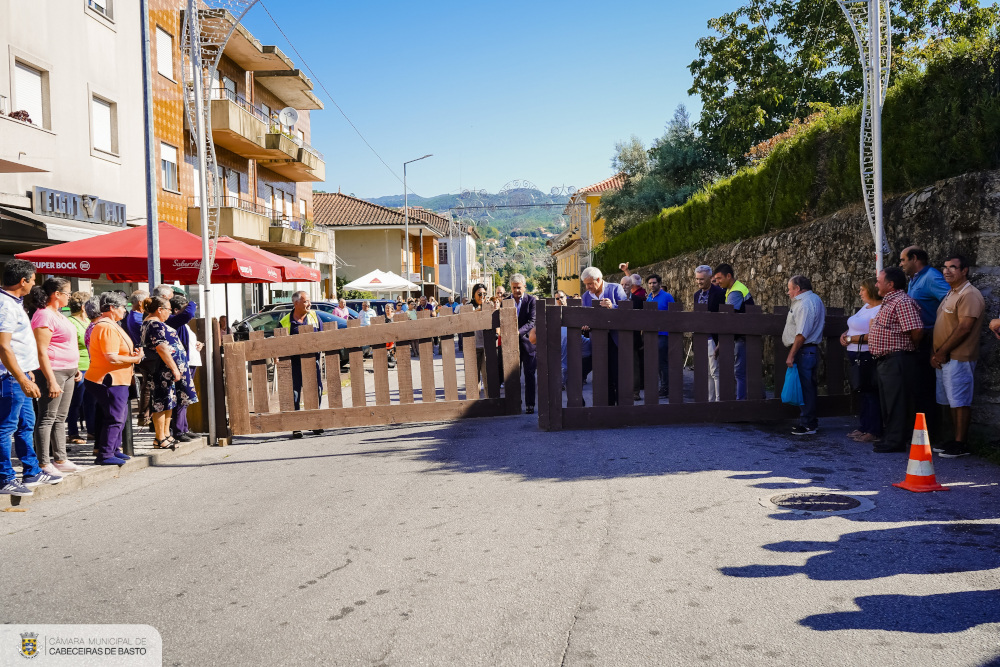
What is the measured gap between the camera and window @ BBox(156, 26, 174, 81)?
24.5 m

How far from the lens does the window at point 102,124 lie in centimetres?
1944

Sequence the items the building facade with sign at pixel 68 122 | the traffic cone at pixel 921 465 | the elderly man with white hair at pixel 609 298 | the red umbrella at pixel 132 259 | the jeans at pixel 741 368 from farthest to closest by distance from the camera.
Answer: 1. the building facade with sign at pixel 68 122
2. the red umbrella at pixel 132 259
3. the elderly man with white hair at pixel 609 298
4. the jeans at pixel 741 368
5. the traffic cone at pixel 921 465

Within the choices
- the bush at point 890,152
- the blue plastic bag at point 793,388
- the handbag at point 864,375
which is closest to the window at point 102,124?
the bush at point 890,152

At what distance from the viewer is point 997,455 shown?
Answer: 6.61 meters

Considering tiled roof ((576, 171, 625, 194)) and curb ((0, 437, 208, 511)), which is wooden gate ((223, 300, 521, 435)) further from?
tiled roof ((576, 171, 625, 194))

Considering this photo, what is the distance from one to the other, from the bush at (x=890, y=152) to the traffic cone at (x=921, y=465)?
10.4 ft

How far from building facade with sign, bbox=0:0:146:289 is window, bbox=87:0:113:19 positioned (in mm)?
25

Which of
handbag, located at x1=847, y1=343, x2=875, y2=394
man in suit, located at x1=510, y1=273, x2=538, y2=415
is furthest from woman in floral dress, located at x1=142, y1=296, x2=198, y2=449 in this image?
handbag, located at x1=847, y1=343, x2=875, y2=394

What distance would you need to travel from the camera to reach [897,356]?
7.23 metres

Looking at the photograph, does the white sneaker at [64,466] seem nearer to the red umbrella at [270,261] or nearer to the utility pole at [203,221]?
the utility pole at [203,221]

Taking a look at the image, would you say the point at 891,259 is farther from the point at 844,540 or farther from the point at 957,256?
the point at 844,540

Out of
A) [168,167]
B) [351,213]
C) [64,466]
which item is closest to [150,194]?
[64,466]

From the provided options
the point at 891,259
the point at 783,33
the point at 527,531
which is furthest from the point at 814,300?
the point at 783,33

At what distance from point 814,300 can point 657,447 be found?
2.29 m
